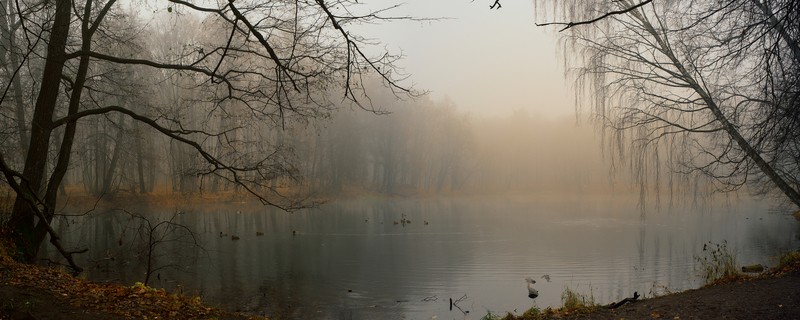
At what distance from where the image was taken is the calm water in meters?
10.1

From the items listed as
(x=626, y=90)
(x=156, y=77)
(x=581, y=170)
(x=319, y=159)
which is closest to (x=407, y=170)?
(x=319, y=159)

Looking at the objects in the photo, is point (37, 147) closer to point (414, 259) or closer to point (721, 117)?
point (414, 259)

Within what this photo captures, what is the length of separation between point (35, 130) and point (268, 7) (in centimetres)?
332

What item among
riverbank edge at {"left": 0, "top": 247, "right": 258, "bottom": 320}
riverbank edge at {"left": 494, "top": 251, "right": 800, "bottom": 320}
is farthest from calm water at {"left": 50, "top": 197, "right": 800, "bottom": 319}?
riverbank edge at {"left": 494, "top": 251, "right": 800, "bottom": 320}

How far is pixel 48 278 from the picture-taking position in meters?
5.61

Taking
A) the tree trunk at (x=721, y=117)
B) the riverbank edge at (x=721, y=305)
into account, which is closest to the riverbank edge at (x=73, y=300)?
the riverbank edge at (x=721, y=305)

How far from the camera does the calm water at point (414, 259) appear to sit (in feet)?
33.0

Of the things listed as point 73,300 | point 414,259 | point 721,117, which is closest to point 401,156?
point 414,259

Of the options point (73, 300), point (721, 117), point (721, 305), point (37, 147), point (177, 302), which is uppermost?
point (721, 117)

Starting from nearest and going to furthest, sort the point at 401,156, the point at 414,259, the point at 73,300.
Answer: the point at 73,300 < the point at 414,259 < the point at 401,156

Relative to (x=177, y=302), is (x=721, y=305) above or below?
below

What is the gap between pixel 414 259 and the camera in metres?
14.8

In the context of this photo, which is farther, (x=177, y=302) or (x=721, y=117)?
(x=721, y=117)

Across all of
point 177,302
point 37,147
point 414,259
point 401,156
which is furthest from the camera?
point 401,156
